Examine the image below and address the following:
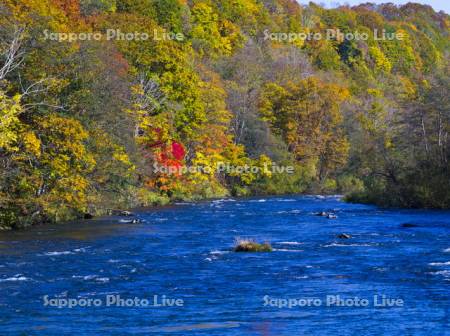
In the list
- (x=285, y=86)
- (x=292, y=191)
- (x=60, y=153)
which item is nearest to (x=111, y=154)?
(x=60, y=153)

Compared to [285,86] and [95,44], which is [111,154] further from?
[285,86]

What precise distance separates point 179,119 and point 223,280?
55652 millimetres

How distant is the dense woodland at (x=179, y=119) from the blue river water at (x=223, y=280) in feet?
15.8

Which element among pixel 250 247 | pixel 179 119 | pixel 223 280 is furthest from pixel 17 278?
pixel 179 119

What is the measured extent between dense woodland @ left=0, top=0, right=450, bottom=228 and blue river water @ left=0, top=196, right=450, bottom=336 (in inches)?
189

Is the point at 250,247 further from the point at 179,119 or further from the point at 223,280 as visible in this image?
the point at 179,119

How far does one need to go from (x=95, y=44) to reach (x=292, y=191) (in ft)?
152

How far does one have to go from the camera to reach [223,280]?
30.6 metres

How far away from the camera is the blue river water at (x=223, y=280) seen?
77.4ft

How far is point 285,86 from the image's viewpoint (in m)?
113

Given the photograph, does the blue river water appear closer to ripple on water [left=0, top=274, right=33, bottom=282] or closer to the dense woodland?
ripple on water [left=0, top=274, right=33, bottom=282]

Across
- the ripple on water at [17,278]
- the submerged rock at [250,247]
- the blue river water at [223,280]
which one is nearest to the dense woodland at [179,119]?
the blue river water at [223,280]

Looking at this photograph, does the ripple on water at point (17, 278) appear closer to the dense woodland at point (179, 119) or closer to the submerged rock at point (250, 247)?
the submerged rock at point (250, 247)

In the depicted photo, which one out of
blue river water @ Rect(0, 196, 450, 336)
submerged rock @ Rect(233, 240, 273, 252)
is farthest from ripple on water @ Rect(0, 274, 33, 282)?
submerged rock @ Rect(233, 240, 273, 252)
